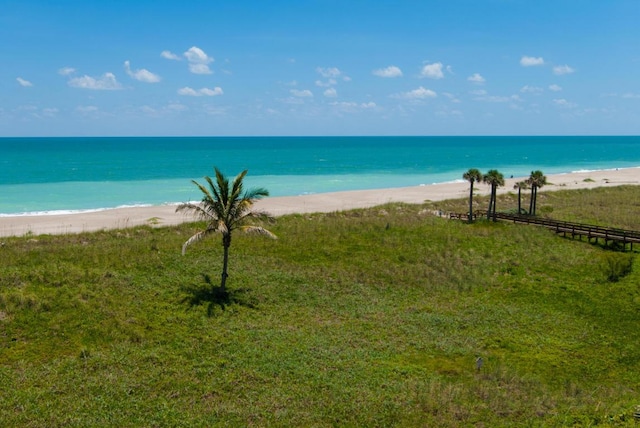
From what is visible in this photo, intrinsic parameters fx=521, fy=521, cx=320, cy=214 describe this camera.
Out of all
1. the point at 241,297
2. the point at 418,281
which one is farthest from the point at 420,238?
the point at 241,297

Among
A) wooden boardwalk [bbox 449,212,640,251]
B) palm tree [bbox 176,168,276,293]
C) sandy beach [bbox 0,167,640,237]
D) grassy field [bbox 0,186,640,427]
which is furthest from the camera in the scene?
sandy beach [bbox 0,167,640,237]

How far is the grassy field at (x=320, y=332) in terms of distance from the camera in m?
17.8

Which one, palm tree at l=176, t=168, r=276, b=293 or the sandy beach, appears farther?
the sandy beach

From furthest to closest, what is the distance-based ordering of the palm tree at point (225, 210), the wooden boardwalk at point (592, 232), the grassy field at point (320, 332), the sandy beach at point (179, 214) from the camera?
the sandy beach at point (179, 214) → the wooden boardwalk at point (592, 232) → the palm tree at point (225, 210) → the grassy field at point (320, 332)

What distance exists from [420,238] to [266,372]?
21.5m

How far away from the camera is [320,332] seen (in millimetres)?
24359

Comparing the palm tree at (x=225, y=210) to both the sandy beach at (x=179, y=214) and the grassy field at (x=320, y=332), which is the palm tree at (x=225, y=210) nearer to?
the grassy field at (x=320, y=332)

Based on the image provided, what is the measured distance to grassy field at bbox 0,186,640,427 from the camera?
17.8 m

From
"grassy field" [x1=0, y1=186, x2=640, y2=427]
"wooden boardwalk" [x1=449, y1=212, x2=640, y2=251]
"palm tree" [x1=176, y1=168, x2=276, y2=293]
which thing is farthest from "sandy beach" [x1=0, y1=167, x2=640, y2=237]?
"palm tree" [x1=176, y1=168, x2=276, y2=293]

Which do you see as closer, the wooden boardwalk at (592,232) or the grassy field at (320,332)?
the grassy field at (320,332)

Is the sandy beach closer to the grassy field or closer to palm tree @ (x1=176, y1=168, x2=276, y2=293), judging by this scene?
the grassy field

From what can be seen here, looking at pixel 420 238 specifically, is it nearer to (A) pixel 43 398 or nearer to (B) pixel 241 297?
(B) pixel 241 297

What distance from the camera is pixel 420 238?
39.0 meters

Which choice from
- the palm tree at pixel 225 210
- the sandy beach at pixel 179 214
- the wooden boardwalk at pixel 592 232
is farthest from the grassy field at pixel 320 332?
the sandy beach at pixel 179 214
